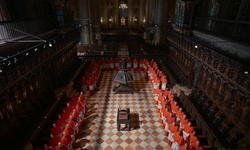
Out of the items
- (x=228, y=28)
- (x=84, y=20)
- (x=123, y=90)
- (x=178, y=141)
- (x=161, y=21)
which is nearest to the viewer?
(x=178, y=141)

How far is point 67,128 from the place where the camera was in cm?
679

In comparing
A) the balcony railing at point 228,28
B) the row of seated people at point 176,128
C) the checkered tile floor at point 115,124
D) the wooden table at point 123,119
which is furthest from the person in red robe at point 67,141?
the balcony railing at point 228,28

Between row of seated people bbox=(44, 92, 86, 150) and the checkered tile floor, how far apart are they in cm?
63

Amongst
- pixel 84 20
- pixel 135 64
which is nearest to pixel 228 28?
pixel 135 64

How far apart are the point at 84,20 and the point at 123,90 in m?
14.2

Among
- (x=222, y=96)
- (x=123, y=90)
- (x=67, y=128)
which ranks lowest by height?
(x=123, y=90)

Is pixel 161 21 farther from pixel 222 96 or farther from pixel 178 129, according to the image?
pixel 178 129

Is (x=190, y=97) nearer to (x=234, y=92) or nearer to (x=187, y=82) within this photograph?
(x=187, y=82)

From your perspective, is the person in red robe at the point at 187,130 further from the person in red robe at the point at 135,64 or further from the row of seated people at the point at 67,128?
the person in red robe at the point at 135,64

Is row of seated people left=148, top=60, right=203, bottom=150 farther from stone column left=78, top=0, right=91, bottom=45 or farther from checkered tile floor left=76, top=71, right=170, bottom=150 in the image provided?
stone column left=78, top=0, right=91, bottom=45

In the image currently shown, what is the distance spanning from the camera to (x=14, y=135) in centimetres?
673

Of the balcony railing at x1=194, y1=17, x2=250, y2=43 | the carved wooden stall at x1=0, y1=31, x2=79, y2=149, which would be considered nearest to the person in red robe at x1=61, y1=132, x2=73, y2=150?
the carved wooden stall at x1=0, y1=31, x2=79, y2=149

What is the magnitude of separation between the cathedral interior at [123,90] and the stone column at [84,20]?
6.86 m

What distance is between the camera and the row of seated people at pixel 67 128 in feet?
20.3
